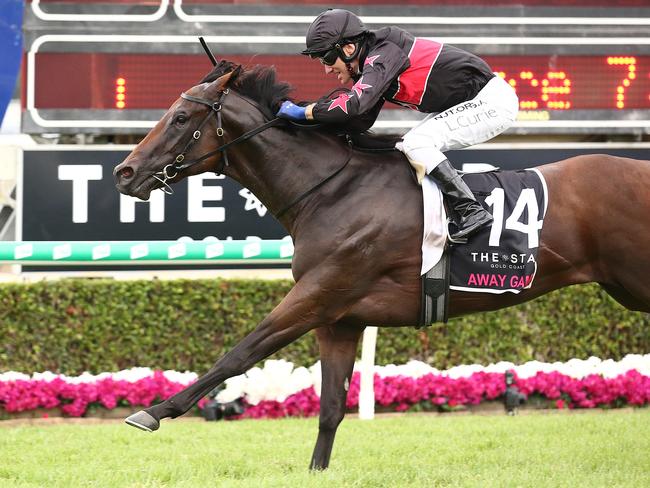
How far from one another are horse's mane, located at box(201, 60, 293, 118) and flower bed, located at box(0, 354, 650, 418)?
2.24m

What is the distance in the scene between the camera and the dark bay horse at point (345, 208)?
4.14 m

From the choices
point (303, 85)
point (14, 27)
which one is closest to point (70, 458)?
point (303, 85)

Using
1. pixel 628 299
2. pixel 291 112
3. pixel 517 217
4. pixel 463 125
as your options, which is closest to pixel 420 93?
pixel 463 125

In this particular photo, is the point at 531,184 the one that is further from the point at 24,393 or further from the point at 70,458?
the point at 24,393

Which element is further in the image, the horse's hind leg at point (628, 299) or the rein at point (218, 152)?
the horse's hind leg at point (628, 299)

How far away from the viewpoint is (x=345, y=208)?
165 inches

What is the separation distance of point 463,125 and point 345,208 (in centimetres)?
61

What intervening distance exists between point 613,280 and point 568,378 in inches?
87.3

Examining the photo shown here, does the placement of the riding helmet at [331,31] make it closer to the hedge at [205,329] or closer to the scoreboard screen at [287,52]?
the scoreboard screen at [287,52]

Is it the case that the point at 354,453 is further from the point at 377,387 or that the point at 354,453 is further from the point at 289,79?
the point at 289,79

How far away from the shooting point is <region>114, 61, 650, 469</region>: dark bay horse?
163 inches

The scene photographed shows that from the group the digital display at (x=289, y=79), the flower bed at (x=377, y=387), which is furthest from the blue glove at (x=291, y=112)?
the digital display at (x=289, y=79)

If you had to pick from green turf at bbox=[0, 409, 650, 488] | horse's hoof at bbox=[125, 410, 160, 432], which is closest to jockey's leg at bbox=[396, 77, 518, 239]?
green turf at bbox=[0, 409, 650, 488]

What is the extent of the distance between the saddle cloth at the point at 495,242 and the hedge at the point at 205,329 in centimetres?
249
